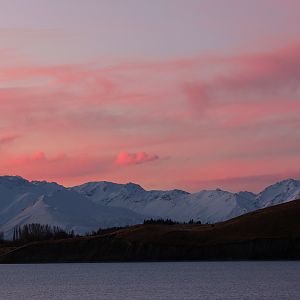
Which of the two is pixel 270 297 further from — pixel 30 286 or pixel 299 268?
pixel 299 268

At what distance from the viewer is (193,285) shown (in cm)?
14312

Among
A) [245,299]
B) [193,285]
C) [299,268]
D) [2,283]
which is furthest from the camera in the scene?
[299,268]

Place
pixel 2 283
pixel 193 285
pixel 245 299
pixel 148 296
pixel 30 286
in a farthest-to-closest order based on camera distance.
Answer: pixel 2 283 → pixel 30 286 → pixel 193 285 → pixel 148 296 → pixel 245 299

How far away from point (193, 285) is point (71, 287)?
21447mm

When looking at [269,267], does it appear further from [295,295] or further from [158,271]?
[295,295]

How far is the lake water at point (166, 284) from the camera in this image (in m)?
127

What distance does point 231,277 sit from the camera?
521 ft

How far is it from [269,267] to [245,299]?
73778mm

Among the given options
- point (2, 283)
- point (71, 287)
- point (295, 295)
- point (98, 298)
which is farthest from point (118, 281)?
point (295, 295)

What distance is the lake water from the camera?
126625 mm

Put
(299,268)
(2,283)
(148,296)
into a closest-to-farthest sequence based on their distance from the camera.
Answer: (148,296) < (2,283) < (299,268)

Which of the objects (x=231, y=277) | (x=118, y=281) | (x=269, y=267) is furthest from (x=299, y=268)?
(x=118, y=281)

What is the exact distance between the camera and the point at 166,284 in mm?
147625

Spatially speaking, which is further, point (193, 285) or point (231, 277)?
point (231, 277)
